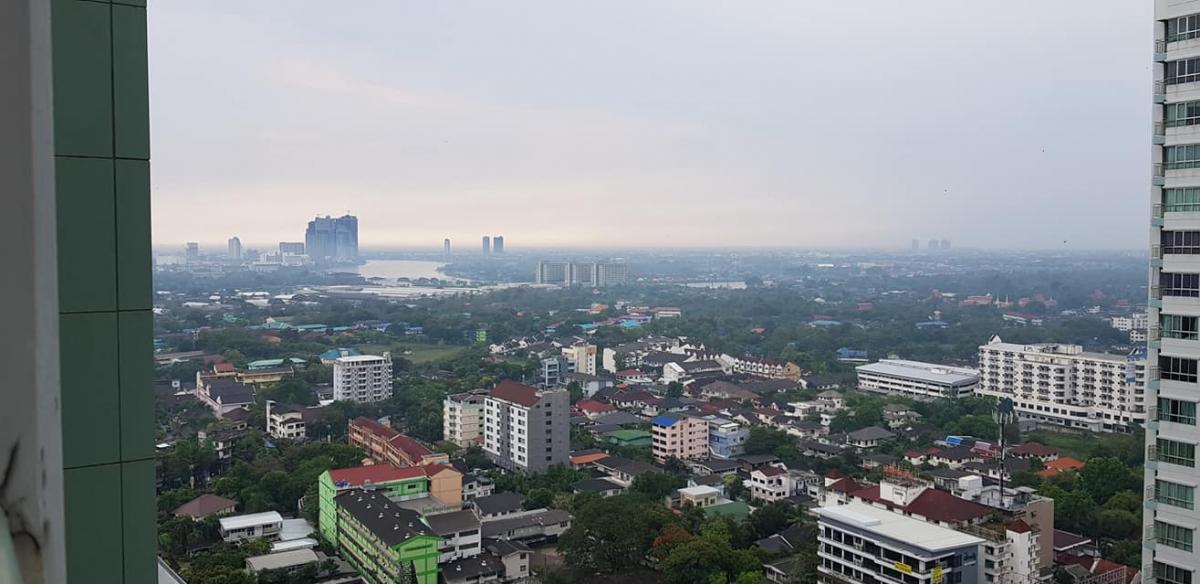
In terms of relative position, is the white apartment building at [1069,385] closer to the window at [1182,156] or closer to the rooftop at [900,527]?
the rooftop at [900,527]

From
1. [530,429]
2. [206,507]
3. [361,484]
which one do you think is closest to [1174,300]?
[361,484]

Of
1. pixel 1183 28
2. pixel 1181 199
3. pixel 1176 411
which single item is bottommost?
pixel 1176 411

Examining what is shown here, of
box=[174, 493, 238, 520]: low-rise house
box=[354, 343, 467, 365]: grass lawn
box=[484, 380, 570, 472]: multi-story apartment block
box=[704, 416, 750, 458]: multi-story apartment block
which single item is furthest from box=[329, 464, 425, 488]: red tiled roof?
box=[354, 343, 467, 365]: grass lawn

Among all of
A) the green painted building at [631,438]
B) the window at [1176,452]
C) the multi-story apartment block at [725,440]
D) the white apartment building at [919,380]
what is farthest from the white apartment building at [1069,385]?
the window at [1176,452]

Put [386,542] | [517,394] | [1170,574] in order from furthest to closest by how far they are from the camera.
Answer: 1. [517,394]
2. [386,542]
3. [1170,574]

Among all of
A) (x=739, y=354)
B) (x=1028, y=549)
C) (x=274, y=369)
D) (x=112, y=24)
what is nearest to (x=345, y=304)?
(x=274, y=369)

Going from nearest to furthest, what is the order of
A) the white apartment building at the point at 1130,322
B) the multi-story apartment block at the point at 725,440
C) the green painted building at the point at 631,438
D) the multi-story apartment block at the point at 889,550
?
the multi-story apartment block at the point at 889,550, the multi-story apartment block at the point at 725,440, the green painted building at the point at 631,438, the white apartment building at the point at 1130,322

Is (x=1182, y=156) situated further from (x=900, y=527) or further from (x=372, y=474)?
(x=372, y=474)
